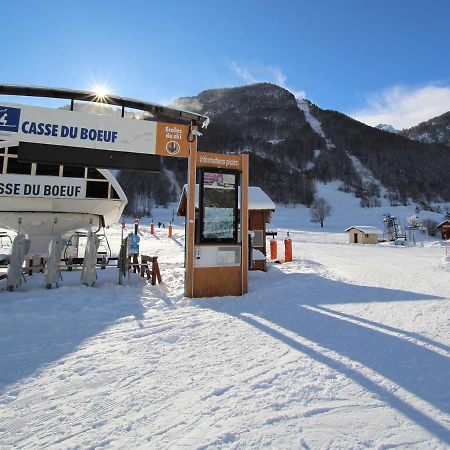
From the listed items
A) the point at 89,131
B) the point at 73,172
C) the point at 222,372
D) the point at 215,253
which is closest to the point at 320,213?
the point at 73,172

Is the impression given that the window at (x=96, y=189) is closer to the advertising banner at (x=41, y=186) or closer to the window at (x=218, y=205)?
the advertising banner at (x=41, y=186)

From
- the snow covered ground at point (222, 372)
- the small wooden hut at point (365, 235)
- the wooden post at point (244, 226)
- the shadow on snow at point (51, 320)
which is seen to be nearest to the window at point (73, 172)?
the shadow on snow at point (51, 320)

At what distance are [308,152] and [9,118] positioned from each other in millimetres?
151365

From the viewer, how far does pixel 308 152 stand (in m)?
149

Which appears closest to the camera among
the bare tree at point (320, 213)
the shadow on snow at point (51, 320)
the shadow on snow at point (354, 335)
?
the shadow on snow at point (354, 335)

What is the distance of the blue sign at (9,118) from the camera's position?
21.5 feet

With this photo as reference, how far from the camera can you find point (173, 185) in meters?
110

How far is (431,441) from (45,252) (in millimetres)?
11624

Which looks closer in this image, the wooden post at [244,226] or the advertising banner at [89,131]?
the advertising banner at [89,131]

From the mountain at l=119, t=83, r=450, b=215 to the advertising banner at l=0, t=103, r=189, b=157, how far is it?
9067 centimetres

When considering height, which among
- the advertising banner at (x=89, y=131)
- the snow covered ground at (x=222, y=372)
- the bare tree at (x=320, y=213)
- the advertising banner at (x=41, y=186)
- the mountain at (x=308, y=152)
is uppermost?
the mountain at (x=308, y=152)

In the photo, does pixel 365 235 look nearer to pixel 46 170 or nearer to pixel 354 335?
pixel 46 170

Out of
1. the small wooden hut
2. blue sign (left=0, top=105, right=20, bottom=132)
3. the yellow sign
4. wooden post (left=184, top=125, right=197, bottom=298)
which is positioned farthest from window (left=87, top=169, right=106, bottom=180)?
the small wooden hut

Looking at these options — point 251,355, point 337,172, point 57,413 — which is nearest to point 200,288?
point 251,355
